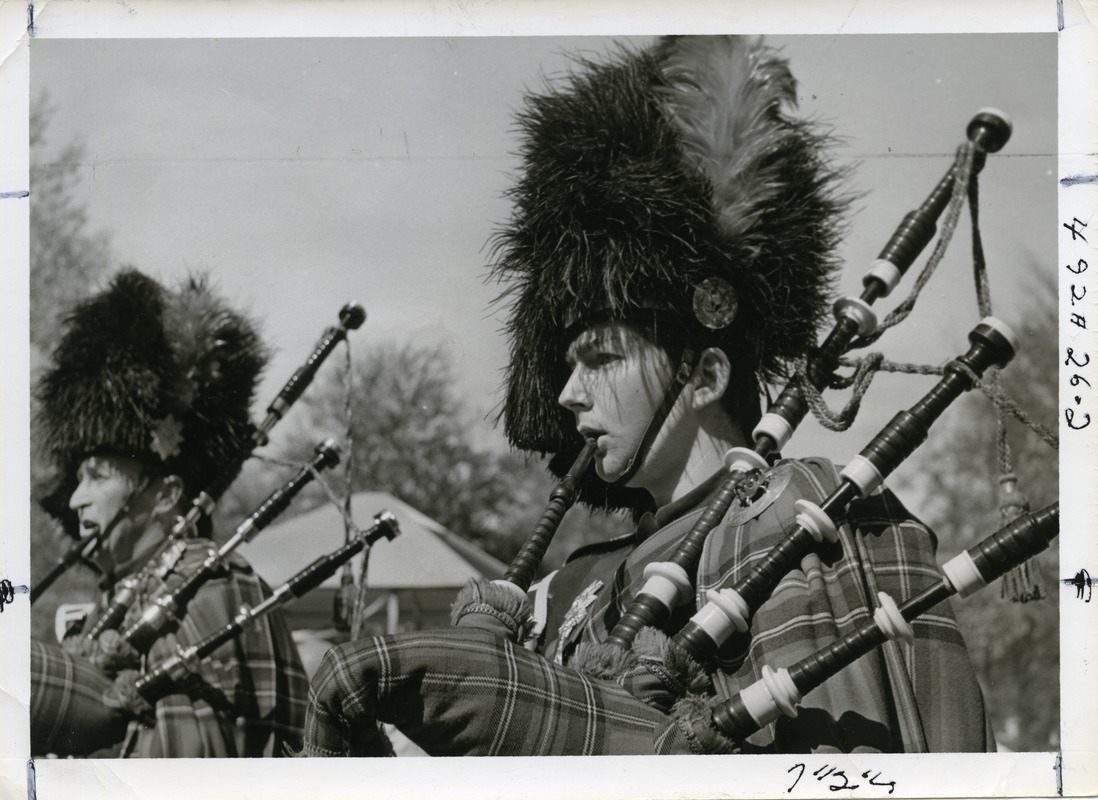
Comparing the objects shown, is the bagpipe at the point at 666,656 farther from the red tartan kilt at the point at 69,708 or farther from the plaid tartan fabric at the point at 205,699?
the red tartan kilt at the point at 69,708

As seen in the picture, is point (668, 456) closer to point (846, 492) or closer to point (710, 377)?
point (710, 377)

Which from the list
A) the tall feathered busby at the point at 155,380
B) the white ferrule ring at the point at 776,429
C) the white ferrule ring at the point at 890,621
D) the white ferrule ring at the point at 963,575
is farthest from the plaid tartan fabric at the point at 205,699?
the white ferrule ring at the point at 963,575

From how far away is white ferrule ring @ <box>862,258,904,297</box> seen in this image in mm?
3088

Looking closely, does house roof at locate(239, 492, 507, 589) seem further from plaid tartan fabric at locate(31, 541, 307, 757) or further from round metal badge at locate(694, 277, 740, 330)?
round metal badge at locate(694, 277, 740, 330)

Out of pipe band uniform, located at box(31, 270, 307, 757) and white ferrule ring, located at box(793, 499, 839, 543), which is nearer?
white ferrule ring, located at box(793, 499, 839, 543)

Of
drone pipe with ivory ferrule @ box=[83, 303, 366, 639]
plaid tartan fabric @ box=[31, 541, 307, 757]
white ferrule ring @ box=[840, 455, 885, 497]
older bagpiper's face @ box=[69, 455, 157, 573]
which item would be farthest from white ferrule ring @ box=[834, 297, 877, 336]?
older bagpiper's face @ box=[69, 455, 157, 573]

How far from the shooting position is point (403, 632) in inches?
121

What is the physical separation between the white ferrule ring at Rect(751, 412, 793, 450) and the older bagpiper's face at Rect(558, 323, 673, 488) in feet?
0.74

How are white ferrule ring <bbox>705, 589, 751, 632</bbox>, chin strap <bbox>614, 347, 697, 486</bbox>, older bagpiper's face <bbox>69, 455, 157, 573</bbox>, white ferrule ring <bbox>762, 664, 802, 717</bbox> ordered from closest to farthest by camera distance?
1. white ferrule ring <bbox>762, 664, 802, 717</bbox>
2. white ferrule ring <bbox>705, 589, 751, 632</bbox>
3. chin strap <bbox>614, 347, 697, 486</bbox>
4. older bagpiper's face <bbox>69, 455, 157, 573</bbox>

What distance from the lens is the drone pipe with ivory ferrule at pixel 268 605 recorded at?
10.8 ft

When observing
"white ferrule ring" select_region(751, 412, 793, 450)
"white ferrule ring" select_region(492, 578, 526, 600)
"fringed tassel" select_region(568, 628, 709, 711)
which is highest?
"white ferrule ring" select_region(751, 412, 793, 450)

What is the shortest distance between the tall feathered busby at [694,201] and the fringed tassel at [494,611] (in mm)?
636

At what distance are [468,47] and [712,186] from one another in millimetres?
681

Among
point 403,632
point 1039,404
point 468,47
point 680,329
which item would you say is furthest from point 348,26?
point 1039,404
